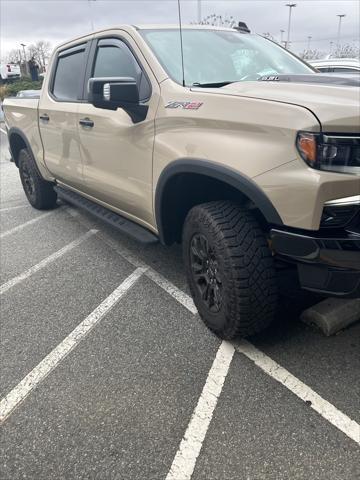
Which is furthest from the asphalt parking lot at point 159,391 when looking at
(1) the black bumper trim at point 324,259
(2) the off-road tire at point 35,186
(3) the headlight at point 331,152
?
(2) the off-road tire at point 35,186

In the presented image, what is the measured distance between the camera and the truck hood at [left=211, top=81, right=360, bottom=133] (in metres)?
1.93

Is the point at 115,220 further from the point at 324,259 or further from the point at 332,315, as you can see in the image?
the point at 324,259

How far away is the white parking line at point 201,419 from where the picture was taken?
6.37ft

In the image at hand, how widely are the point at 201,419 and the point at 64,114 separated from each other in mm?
3171

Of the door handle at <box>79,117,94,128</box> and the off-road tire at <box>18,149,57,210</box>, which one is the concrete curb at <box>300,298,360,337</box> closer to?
the door handle at <box>79,117,94,128</box>

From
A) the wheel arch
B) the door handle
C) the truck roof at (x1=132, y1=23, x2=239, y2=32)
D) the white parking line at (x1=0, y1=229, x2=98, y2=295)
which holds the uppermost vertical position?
the truck roof at (x1=132, y1=23, x2=239, y2=32)

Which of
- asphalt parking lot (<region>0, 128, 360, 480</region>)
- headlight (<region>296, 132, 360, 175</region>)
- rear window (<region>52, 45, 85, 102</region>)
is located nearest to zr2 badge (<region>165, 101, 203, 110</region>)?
headlight (<region>296, 132, 360, 175</region>)

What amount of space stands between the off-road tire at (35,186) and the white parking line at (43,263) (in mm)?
1116

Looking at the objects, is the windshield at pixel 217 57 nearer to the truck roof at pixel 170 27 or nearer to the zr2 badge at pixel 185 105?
the truck roof at pixel 170 27

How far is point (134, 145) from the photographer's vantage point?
315 centimetres

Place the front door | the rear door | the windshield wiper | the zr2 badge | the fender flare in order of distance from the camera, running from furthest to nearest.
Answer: the rear door → the front door → the windshield wiper → the zr2 badge → the fender flare

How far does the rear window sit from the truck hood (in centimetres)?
225

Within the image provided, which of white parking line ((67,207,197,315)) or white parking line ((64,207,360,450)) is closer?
white parking line ((64,207,360,450))

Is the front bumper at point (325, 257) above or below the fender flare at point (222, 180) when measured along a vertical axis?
below
